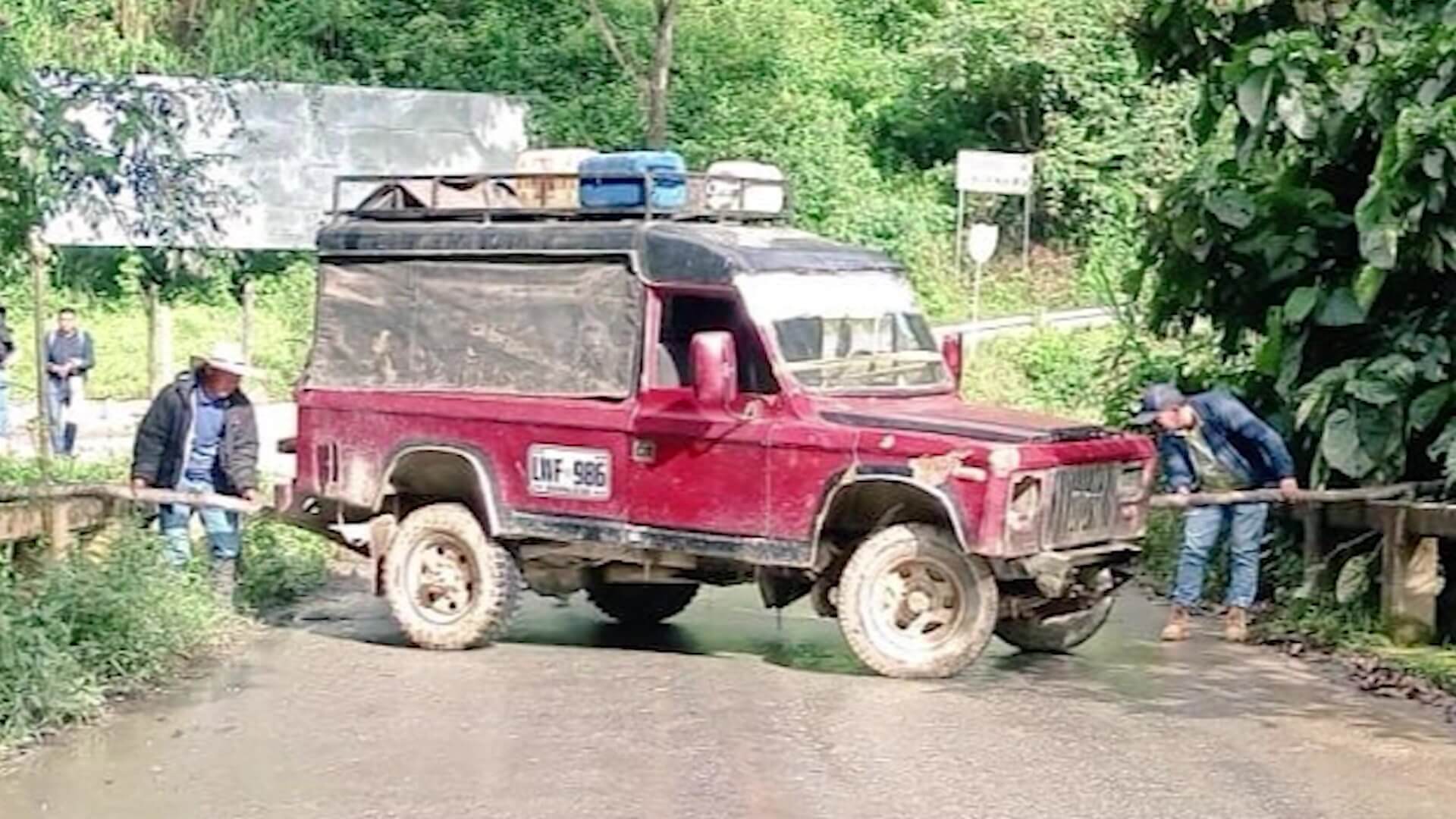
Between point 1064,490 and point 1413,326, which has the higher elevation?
point 1413,326

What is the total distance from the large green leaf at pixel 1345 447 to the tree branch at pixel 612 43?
19.1 meters

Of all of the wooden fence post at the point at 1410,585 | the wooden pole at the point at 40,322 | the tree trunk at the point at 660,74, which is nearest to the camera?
the wooden pole at the point at 40,322

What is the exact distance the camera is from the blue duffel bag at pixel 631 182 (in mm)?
12617

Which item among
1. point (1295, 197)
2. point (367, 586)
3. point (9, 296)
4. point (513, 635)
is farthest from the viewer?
point (9, 296)

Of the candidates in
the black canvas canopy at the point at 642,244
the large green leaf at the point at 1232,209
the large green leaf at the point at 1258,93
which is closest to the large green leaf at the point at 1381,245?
the large green leaf at the point at 1258,93

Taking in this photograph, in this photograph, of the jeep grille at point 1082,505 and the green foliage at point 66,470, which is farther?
the green foliage at point 66,470

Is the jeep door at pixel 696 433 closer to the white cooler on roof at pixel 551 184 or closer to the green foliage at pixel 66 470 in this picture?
the white cooler on roof at pixel 551 184

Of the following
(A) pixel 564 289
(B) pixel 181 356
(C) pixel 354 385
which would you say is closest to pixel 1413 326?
(A) pixel 564 289

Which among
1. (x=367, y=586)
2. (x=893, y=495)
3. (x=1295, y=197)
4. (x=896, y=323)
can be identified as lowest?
(x=367, y=586)

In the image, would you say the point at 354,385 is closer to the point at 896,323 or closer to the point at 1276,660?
the point at 896,323

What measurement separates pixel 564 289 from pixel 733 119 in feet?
67.8

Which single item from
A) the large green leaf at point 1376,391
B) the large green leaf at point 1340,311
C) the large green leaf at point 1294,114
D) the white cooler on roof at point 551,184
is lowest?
the large green leaf at point 1376,391

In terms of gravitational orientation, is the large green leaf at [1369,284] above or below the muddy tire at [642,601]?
above

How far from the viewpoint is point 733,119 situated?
32938mm
